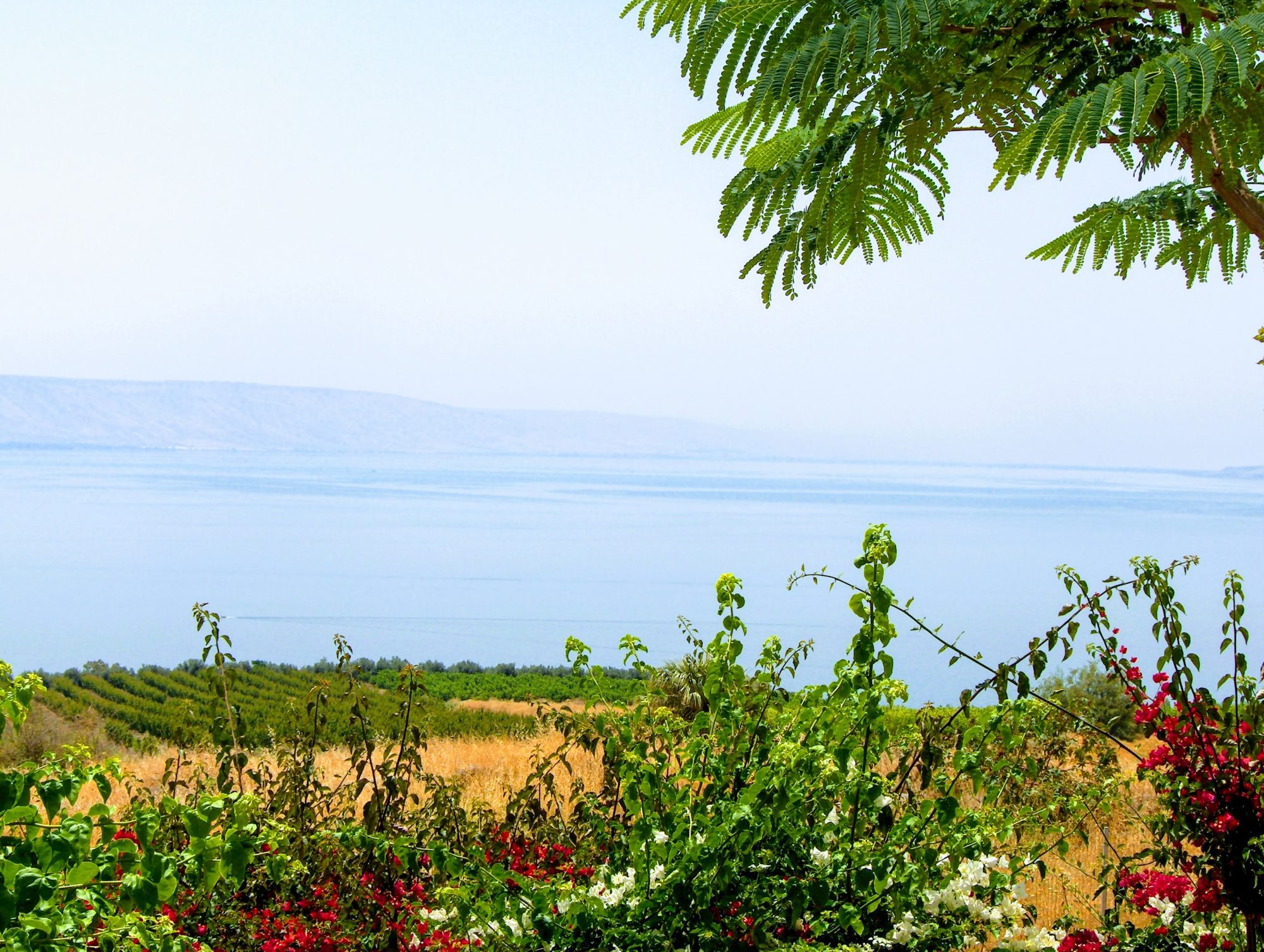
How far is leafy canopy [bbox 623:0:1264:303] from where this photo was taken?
1.80m

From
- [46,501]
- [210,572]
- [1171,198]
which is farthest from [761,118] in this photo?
[46,501]

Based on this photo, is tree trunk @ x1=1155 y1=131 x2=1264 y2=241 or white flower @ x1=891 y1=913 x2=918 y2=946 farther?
tree trunk @ x1=1155 y1=131 x2=1264 y2=241

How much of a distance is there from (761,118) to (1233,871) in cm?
193

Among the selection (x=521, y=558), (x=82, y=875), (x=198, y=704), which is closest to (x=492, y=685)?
(x=198, y=704)

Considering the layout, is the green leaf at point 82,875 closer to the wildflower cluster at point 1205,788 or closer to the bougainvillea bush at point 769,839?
the bougainvillea bush at point 769,839

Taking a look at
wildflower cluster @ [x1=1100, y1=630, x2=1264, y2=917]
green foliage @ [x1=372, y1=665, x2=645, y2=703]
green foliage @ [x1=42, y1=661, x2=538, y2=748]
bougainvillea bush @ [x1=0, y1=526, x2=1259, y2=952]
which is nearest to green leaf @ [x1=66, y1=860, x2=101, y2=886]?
bougainvillea bush @ [x1=0, y1=526, x2=1259, y2=952]

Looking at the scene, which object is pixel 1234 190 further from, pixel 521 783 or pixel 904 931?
pixel 521 783

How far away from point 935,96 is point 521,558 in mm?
75136

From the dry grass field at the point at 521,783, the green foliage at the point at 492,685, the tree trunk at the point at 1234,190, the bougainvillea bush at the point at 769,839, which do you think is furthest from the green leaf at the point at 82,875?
the green foliage at the point at 492,685

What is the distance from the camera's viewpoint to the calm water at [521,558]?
1933 inches

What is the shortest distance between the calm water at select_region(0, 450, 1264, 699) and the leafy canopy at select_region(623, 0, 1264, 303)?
797 centimetres

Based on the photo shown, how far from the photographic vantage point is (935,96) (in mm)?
2088

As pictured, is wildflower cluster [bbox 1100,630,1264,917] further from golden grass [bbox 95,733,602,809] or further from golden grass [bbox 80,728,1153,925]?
golden grass [bbox 95,733,602,809]

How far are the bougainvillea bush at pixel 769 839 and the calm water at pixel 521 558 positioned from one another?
779cm
